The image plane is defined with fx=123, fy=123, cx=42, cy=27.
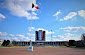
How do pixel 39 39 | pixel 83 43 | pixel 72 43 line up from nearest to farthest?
1. pixel 83 43
2. pixel 72 43
3. pixel 39 39

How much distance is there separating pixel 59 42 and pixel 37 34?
3440 centimetres

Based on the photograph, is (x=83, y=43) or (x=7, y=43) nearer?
(x=83, y=43)

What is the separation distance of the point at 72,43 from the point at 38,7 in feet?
191

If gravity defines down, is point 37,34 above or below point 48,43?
above

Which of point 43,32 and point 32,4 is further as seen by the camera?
point 43,32

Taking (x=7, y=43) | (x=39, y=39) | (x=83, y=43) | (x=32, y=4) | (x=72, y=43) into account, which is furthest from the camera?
(x=39, y=39)

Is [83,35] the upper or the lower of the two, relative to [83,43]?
upper

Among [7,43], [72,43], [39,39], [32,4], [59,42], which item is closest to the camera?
[32,4]

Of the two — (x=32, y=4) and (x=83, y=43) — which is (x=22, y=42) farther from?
(x=32, y=4)

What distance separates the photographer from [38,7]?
26.7 metres

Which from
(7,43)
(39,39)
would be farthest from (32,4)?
(39,39)

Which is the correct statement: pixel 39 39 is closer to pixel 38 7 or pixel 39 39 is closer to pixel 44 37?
pixel 44 37

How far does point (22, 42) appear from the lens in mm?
132750

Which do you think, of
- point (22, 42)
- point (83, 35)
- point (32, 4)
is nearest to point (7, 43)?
point (22, 42)
